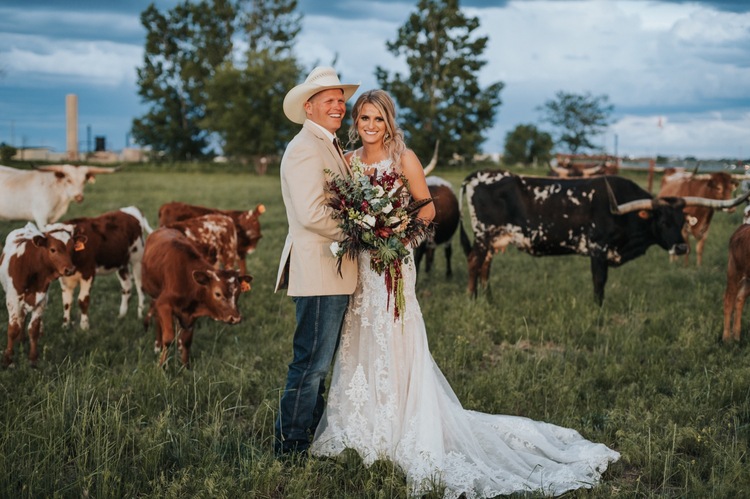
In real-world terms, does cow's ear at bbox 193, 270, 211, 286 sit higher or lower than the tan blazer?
lower

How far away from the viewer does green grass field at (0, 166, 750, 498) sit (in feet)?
13.6

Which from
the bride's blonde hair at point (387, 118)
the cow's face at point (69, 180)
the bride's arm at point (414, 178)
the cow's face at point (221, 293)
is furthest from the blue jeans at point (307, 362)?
the cow's face at point (69, 180)

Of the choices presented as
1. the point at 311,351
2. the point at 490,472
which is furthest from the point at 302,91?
the point at 490,472

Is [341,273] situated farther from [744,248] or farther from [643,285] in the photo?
[643,285]

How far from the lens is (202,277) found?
6.69 m

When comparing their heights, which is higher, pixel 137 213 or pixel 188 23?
pixel 188 23

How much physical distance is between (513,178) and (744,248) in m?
3.73

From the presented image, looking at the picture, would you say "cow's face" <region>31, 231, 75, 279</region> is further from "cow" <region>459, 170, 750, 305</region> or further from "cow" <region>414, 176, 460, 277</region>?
"cow" <region>414, 176, 460, 277</region>

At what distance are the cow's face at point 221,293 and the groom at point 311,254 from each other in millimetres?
2330

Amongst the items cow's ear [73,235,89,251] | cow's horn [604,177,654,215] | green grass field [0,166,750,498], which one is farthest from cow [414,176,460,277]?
cow's ear [73,235,89,251]

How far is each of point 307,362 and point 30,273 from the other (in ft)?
13.4

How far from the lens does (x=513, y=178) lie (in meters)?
10.1

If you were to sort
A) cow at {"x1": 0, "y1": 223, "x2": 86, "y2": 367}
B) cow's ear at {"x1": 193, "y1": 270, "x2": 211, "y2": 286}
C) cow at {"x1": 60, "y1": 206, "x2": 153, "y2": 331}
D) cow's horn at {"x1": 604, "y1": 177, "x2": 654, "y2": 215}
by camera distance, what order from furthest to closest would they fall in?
cow's horn at {"x1": 604, "y1": 177, "x2": 654, "y2": 215}, cow at {"x1": 60, "y1": 206, "x2": 153, "y2": 331}, cow at {"x1": 0, "y1": 223, "x2": 86, "y2": 367}, cow's ear at {"x1": 193, "y1": 270, "x2": 211, "y2": 286}

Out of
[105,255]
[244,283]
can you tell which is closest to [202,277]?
[244,283]
